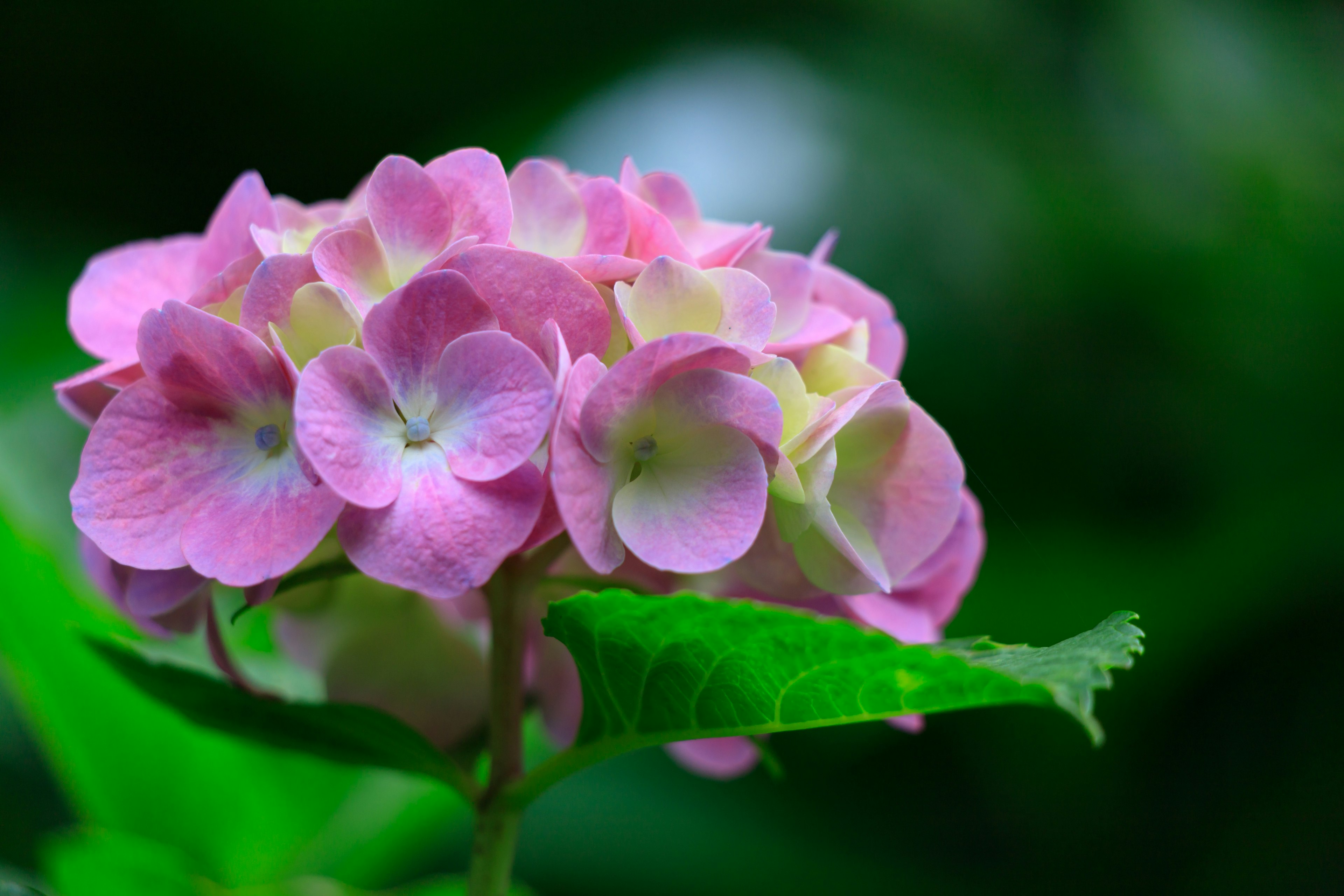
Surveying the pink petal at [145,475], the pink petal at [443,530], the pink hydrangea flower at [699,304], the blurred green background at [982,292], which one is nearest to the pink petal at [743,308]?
the pink hydrangea flower at [699,304]

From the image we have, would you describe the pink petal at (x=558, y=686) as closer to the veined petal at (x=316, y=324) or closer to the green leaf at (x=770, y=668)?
the green leaf at (x=770, y=668)

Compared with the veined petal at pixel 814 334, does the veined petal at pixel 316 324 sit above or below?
below

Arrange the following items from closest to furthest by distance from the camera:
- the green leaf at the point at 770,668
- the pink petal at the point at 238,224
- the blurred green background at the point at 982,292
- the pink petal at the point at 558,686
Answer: the green leaf at the point at 770,668, the pink petal at the point at 238,224, the pink petal at the point at 558,686, the blurred green background at the point at 982,292

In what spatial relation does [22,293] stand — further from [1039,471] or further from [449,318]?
[1039,471]

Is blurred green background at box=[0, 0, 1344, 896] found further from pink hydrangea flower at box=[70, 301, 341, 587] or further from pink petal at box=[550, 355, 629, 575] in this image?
pink petal at box=[550, 355, 629, 575]

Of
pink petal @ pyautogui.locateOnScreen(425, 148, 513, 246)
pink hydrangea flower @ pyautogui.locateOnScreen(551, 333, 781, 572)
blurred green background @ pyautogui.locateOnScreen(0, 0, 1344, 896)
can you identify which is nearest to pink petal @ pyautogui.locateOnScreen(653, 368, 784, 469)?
pink hydrangea flower @ pyautogui.locateOnScreen(551, 333, 781, 572)

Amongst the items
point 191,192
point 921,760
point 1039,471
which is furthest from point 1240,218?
point 191,192
